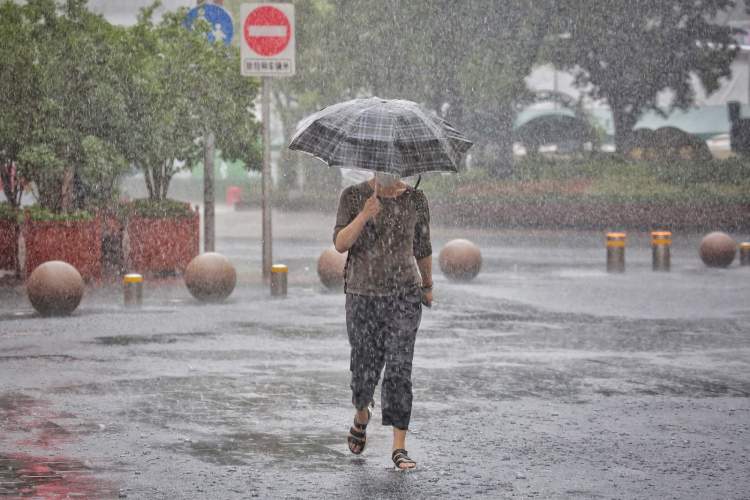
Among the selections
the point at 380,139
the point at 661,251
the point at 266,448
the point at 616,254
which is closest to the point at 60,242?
the point at 616,254

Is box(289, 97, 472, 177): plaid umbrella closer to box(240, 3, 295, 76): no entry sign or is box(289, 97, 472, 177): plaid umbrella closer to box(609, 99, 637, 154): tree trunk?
box(240, 3, 295, 76): no entry sign

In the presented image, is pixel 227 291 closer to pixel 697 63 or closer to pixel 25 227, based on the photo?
pixel 25 227

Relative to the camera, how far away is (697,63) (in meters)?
38.2

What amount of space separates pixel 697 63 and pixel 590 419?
30852 mm

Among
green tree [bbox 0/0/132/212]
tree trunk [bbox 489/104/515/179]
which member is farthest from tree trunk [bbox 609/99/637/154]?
green tree [bbox 0/0/132/212]

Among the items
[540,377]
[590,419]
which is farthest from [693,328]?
[590,419]

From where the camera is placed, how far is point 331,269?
Result: 17500 millimetres

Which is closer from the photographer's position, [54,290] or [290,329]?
[290,329]

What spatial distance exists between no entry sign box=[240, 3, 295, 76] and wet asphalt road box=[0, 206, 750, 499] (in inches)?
125

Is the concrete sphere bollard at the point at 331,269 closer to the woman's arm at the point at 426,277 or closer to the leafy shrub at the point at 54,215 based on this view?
the leafy shrub at the point at 54,215

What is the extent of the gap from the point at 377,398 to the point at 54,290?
584 cm

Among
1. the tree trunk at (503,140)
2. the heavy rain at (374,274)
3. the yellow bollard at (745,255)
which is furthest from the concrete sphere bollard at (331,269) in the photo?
the tree trunk at (503,140)

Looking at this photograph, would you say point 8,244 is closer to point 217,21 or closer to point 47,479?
point 217,21

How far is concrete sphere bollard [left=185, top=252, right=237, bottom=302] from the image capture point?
1620 centimetres
